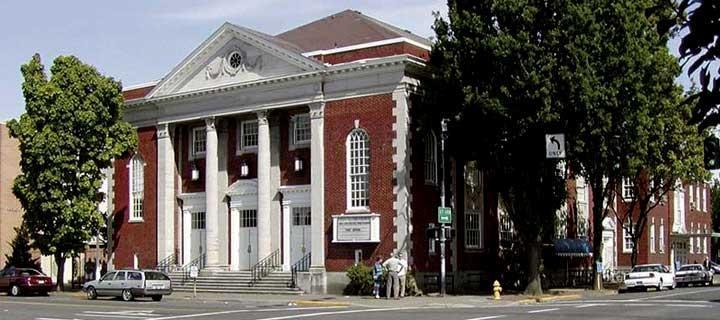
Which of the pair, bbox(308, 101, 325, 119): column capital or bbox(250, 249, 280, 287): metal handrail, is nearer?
bbox(308, 101, 325, 119): column capital

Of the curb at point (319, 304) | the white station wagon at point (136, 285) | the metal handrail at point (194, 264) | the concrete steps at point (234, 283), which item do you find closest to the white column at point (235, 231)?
the concrete steps at point (234, 283)

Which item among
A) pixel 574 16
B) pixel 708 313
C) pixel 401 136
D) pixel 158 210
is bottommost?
pixel 708 313

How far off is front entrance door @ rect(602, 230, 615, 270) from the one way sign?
2585cm

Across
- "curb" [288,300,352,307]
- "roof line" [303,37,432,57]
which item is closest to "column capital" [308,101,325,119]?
"roof line" [303,37,432,57]

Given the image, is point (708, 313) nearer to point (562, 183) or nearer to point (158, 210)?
point (562, 183)

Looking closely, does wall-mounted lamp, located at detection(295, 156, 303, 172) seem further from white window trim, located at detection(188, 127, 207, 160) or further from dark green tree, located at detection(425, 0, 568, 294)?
dark green tree, located at detection(425, 0, 568, 294)

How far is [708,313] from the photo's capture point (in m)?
24.5

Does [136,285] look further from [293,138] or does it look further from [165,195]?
[165,195]

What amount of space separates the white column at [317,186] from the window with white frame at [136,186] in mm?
11822

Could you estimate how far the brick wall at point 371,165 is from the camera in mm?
37469

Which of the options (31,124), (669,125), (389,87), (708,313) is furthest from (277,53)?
(708,313)

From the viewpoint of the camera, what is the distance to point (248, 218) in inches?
1729

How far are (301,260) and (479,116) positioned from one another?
10.9 metres

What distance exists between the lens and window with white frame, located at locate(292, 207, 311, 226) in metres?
41.0
